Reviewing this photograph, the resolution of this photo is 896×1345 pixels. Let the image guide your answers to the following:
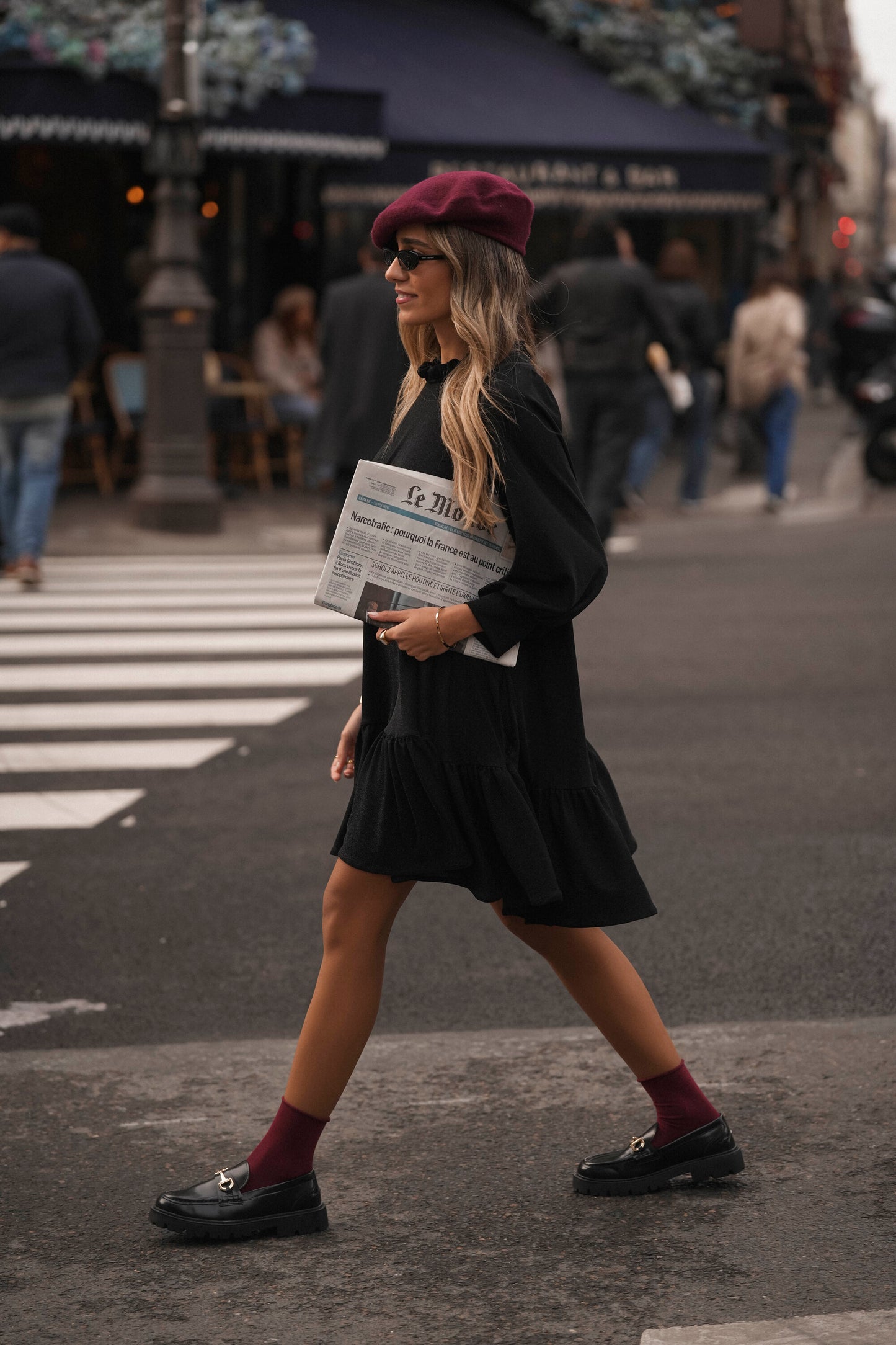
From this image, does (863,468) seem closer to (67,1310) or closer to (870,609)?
(870,609)

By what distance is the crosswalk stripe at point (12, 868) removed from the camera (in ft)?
17.9

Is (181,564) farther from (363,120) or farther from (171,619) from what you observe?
(363,120)

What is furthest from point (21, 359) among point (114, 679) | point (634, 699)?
point (634, 699)

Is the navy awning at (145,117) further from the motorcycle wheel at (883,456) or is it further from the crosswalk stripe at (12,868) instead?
the crosswalk stripe at (12,868)

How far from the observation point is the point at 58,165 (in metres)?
17.0

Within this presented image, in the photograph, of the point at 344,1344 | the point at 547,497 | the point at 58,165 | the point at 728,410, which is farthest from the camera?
the point at 728,410

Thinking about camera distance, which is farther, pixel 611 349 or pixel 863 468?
pixel 863 468

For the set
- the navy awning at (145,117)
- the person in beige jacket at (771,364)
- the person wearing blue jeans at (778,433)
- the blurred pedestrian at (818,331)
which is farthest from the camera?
the blurred pedestrian at (818,331)

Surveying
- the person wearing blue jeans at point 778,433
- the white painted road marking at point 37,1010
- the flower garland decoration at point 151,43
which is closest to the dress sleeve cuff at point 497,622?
the white painted road marking at point 37,1010

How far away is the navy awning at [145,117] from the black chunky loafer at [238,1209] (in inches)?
478

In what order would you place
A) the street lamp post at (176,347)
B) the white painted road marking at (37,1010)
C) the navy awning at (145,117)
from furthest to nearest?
the navy awning at (145,117) → the street lamp post at (176,347) → the white painted road marking at (37,1010)

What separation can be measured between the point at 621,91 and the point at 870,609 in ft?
32.8

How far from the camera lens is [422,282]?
315cm

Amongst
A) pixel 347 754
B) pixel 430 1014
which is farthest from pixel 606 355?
pixel 347 754
